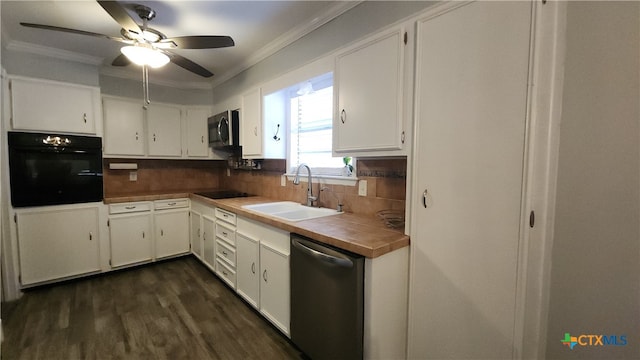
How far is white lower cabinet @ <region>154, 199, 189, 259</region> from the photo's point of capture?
3.29 meters

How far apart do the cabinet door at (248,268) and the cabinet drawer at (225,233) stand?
10 cm

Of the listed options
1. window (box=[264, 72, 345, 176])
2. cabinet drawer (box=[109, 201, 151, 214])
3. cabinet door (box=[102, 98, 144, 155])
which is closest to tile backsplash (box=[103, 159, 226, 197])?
cabinet door (box=[102, 98, 144, 155])

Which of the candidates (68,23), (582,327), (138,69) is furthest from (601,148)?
(138,69)

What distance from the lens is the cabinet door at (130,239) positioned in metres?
3.02

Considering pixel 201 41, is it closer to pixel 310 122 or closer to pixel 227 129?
pixel 310 122

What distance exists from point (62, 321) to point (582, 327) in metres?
3.35

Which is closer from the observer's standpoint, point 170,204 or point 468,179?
point 468,179

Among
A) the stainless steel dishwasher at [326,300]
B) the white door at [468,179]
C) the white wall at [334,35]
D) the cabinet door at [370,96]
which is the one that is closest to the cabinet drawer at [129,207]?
the white wall at [334,35]

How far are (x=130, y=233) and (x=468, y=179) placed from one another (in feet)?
11.6

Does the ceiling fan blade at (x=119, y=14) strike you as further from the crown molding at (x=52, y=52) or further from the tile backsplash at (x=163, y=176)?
the tile backsplash at (x=163, y=176)

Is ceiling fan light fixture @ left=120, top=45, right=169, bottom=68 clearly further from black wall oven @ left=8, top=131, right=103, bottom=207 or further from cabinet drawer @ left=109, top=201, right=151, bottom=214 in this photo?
cabinet drawer @ left=109, top=201, right=151, bottom=214

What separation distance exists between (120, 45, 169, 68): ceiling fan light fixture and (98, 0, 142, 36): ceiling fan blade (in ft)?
0.36

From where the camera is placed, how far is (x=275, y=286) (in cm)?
192

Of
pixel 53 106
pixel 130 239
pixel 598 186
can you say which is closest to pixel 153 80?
pixel 53 106
